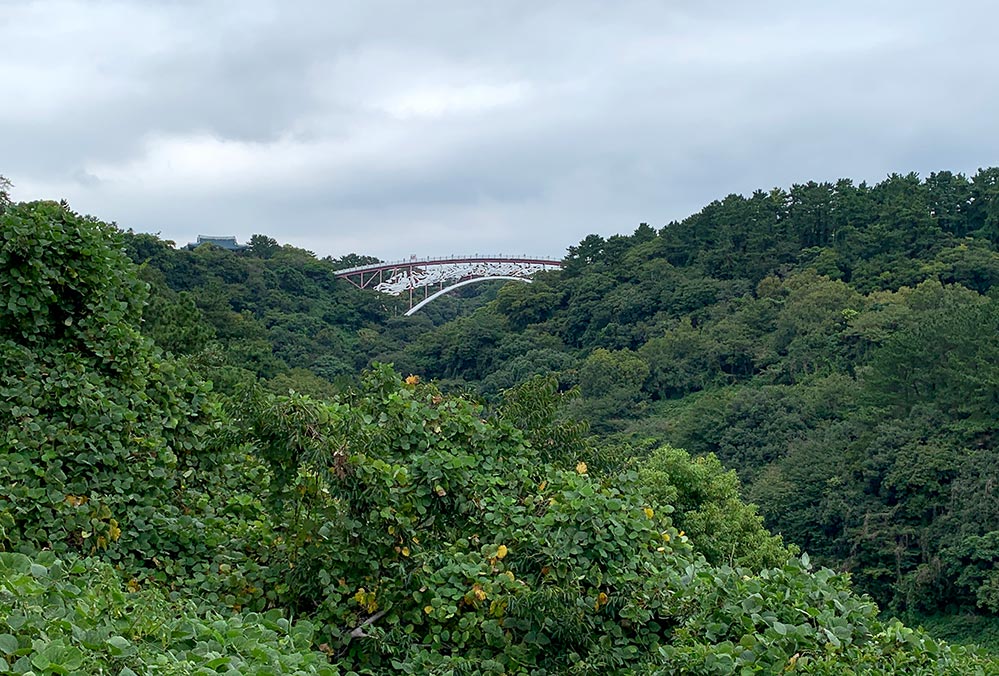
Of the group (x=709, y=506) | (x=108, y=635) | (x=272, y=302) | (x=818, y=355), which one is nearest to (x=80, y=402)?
(x=108, y=635)

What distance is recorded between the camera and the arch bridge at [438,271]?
46375mm

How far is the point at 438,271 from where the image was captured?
47156 mm

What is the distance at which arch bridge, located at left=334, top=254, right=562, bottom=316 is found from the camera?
46.4 metres

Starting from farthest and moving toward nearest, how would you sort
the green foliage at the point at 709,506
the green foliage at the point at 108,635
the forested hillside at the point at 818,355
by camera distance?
the forested hillside at the point at 818,355
the green foliage at the point at 709,506
the green foliage at the point at 108,635

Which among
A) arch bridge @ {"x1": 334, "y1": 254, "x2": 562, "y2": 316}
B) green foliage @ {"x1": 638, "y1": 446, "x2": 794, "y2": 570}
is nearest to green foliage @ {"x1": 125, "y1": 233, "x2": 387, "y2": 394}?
arch bridge @ {"x1": 334, "y1": 254, "x2": 562, "y2": 316}

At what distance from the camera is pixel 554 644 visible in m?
3.74

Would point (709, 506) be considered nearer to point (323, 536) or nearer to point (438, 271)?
point (323, 536)

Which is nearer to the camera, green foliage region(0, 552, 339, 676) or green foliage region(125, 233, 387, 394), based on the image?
green foliage region(0, 552, 339, 676)

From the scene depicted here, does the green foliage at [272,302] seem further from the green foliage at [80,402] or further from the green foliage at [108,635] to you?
the green foliage at [108,635]

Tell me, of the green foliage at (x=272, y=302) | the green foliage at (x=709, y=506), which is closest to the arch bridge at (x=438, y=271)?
the green foliage at (x=272, y=302)

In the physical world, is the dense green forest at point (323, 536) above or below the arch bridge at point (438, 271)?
below

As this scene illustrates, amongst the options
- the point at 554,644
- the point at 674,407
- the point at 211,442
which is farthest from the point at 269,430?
the point at 674,407

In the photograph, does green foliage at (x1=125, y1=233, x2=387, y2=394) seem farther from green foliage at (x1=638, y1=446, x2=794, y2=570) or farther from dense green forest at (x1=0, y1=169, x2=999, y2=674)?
dense green forest at (x1=0, y1=169, x2=999, y2=674)

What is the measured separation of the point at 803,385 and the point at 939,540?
8.69 meters
